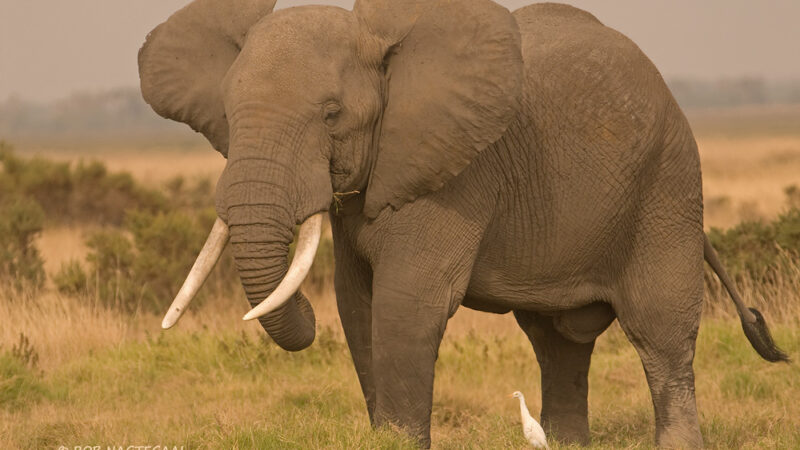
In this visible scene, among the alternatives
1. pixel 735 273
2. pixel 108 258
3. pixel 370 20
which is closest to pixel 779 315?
pixel 735 273

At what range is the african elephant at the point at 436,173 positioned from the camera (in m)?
5.46

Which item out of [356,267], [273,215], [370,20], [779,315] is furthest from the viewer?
[779,315]

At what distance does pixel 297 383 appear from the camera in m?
9.02

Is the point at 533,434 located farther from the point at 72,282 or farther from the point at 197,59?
the point at 72,282

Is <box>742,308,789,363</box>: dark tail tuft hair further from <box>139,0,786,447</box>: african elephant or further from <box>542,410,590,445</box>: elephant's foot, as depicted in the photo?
<box>542,410,590,445</box>: elephant's foot

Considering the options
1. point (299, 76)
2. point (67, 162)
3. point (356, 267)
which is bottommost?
point (356, 267)

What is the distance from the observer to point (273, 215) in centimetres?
536

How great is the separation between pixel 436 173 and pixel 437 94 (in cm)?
35

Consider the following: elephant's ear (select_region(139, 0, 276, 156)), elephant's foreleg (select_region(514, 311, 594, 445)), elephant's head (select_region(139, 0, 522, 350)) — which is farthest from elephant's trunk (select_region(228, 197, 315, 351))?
elephant's foreleg (select_region(514, 311, 594, 445))

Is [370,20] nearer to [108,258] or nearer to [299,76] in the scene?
[299,76]

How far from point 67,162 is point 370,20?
18187mm

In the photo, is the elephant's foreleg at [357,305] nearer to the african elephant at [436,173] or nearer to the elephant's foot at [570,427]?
the african elephant at [436,173]

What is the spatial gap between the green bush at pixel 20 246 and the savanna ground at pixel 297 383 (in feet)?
3.29

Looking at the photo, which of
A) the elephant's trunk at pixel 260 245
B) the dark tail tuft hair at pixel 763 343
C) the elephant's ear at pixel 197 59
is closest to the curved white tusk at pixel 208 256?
the elephant's trunk at pixel 260 245
